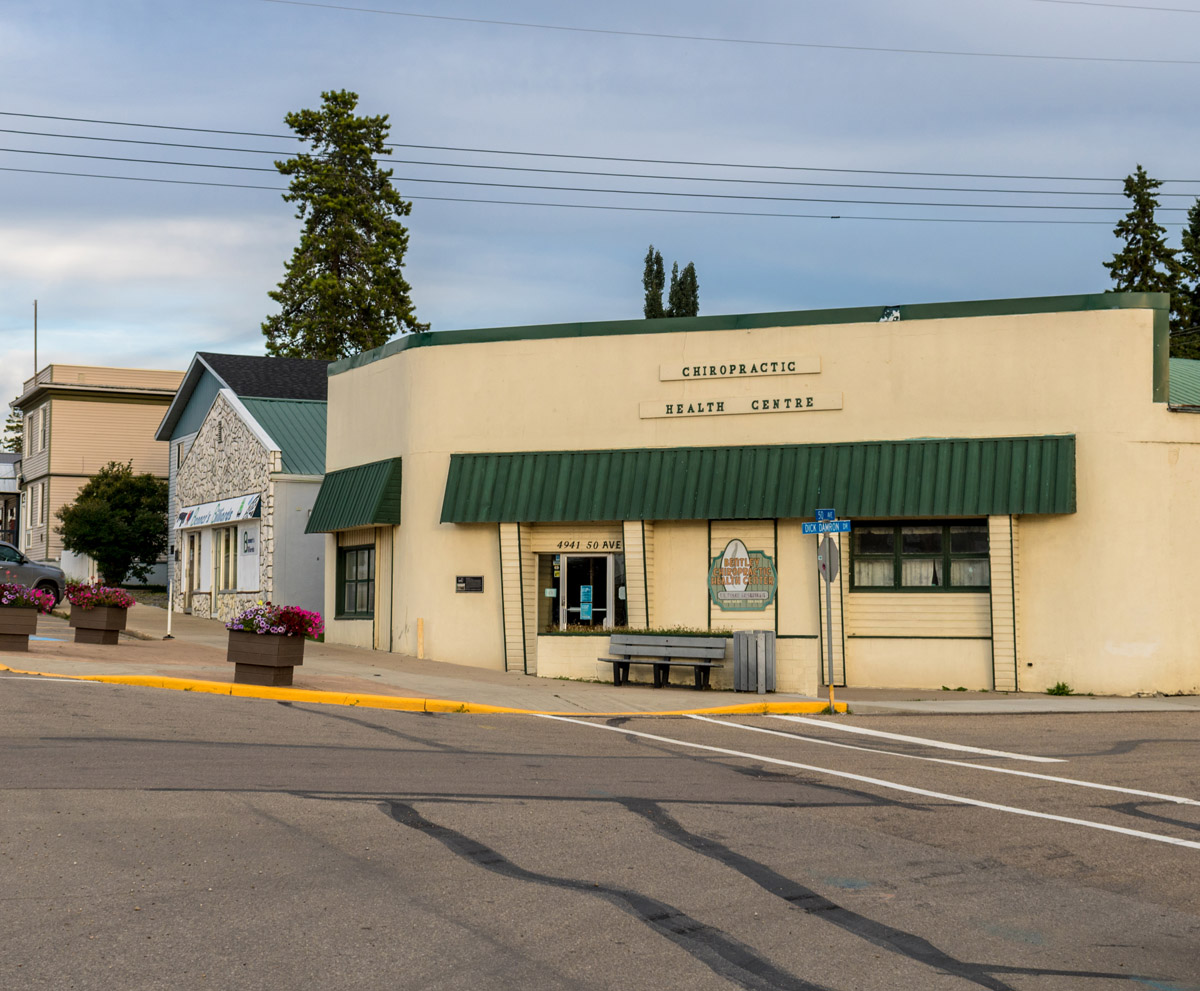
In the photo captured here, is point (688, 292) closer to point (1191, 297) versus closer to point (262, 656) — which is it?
point (1191, 297)

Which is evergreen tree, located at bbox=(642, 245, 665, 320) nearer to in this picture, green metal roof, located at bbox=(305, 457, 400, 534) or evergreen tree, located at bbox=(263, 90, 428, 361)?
evergreen tree, located at bbox=(263, 90, 428, 361)

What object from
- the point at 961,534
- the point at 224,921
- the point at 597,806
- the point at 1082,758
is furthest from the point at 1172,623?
the point at 224,921

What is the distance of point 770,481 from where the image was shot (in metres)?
24.2

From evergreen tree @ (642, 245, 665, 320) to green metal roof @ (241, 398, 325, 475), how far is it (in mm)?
31367

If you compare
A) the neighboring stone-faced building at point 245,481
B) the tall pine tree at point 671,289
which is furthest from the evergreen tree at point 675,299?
the neighboring stone-faced building at point 245,481

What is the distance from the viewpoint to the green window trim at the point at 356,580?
93.1 ft

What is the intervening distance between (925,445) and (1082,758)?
32.1ft

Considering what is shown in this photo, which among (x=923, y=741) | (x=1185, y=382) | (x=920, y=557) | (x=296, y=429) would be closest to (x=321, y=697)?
(x=923, y=741)

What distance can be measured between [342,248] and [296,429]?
70.1 ft

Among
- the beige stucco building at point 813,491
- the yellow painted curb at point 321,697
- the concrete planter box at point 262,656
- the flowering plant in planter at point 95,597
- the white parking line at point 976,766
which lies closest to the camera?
the white parking line at point 976,766

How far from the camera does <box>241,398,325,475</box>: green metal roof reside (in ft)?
113

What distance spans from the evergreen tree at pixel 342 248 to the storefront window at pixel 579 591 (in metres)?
31.1

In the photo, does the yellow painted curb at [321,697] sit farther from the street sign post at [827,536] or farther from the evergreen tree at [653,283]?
the evergreen tree at [653,283]

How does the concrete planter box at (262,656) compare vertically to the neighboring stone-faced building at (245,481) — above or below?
below
